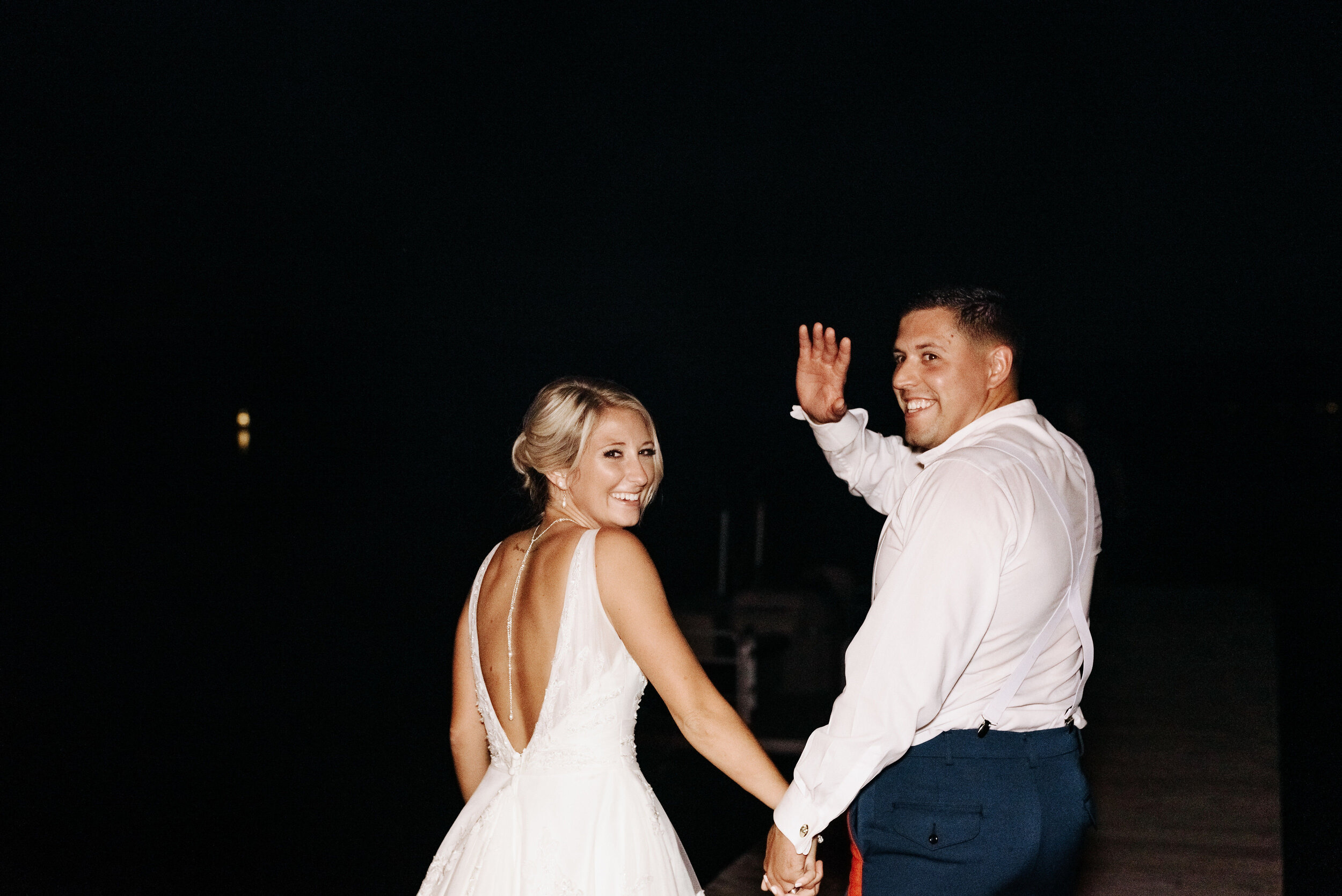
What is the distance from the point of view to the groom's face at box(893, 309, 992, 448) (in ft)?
6.88

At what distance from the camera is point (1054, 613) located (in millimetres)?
1948

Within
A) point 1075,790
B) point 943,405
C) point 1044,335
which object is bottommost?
point 1075,790

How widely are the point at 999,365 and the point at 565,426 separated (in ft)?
2.71

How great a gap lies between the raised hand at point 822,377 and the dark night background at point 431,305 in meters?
2.39

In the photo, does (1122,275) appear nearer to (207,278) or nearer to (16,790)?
(207,278)

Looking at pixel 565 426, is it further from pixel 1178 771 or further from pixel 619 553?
pixel 1178 771

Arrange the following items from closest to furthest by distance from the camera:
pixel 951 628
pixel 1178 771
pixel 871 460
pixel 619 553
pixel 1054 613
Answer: pixel 951 628
pixel 1054 613
pixel 619 553
pixel 871 460
pixel 1178 771

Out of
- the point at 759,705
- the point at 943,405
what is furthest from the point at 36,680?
the point at 943,405

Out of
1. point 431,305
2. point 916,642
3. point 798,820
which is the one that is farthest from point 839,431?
point 431,305

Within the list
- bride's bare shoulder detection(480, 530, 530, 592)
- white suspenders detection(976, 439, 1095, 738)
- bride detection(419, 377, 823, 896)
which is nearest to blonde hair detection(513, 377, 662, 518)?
bride detection(419, 377, 823, 896)

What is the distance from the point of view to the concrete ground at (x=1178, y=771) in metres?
3.66

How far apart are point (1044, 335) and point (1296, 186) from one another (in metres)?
4.80

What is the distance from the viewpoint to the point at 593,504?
88.7 inches

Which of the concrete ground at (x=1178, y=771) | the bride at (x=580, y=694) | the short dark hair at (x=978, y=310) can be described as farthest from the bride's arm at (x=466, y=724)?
the concrete ground at (x=1178, y=771)
